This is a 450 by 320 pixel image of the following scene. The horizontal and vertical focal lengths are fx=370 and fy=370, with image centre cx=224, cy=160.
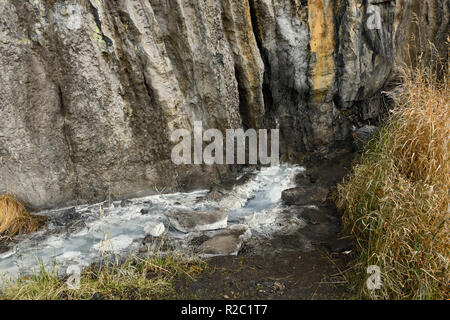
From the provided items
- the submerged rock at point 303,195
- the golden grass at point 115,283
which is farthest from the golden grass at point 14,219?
the submerged rock at point 303,195

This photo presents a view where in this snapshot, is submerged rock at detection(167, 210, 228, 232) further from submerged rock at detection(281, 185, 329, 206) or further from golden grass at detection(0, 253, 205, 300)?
submerged rock at detection(281, 185, 329, 206)

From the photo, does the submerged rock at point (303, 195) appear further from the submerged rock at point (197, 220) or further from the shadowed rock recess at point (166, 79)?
the shadowed rock recess at point (166, 79)

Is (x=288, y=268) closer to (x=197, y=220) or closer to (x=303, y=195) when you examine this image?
(x=197, y=220)

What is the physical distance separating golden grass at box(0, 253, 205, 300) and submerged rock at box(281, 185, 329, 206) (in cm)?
184

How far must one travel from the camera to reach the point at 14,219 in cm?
426

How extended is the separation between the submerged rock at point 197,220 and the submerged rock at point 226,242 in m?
0.14

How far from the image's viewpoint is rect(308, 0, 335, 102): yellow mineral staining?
5.97 m

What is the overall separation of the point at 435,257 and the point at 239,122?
3538 millimetres

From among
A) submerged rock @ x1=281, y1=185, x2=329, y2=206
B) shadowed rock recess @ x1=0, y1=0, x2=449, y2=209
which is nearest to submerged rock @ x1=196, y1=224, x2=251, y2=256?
submerged rock @ x1=281, y1=185, x2=329, y2=206

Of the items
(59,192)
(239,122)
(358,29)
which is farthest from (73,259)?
(358,29)

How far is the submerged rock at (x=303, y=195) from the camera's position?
4965mm

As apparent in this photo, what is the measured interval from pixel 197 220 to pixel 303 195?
1.60 meters

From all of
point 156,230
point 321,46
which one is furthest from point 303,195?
point 321,46
